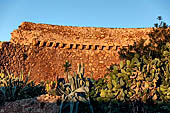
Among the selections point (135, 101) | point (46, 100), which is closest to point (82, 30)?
point (46, 100)

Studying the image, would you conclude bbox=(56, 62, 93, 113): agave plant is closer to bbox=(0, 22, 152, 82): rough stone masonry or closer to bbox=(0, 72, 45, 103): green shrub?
bbox=(0, 72, 45, 103): green shrub

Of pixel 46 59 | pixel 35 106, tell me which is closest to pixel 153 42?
pixel 46 59

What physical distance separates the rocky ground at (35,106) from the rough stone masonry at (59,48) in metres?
5.28

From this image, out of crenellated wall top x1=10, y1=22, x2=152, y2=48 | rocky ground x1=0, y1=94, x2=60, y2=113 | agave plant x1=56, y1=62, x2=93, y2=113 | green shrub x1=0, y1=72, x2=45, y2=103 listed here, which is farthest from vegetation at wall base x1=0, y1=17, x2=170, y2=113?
crenellated wall top x1=10, y1=22, x2=152, y2=48

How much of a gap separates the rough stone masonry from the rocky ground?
5.28m

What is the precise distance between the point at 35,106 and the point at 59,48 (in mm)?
7803

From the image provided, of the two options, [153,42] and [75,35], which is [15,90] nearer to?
[75,35]

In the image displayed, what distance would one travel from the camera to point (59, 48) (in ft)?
55.6

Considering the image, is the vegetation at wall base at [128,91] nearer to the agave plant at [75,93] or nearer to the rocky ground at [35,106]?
the agave plant at [75,93]

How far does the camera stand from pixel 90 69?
56.4 ft

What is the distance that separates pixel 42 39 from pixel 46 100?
747 cm

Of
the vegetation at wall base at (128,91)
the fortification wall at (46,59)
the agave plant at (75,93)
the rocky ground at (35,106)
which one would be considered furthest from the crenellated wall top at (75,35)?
the vegetation at wall base at (128,91)

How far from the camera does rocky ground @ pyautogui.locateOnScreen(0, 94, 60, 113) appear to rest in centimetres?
935

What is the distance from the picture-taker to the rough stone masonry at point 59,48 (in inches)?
614
